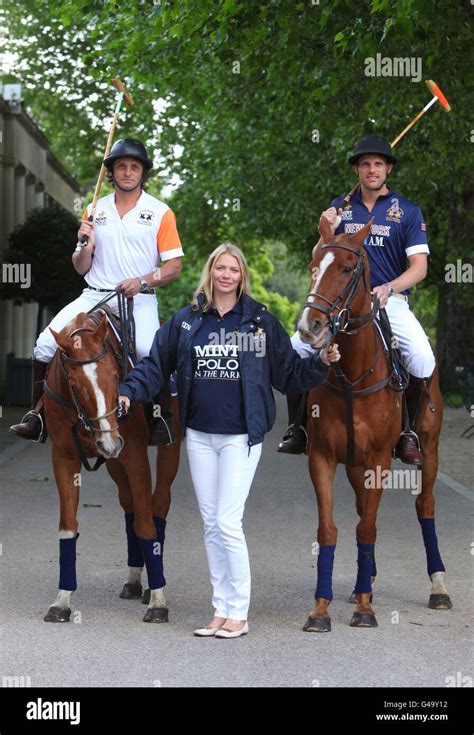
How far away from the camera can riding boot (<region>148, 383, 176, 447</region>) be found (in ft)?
25.9

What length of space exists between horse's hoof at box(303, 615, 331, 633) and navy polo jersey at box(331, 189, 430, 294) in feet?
7.07

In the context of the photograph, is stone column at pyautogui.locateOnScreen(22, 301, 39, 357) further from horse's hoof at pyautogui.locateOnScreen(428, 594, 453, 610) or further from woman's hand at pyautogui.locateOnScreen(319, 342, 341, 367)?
woman's hand at pyautogui.locateOnScreen(319, 342, 341, 367)

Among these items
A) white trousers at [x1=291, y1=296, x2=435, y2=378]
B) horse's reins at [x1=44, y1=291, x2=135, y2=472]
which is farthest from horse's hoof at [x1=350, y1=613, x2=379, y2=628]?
horse's reins at [x1=44, y1=291, x2=135, y2=472]

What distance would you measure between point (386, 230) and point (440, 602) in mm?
2409

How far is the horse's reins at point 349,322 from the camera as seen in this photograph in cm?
700

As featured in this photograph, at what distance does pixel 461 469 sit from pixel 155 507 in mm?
9121

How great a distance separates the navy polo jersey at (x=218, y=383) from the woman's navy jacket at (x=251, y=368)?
48 millimetres

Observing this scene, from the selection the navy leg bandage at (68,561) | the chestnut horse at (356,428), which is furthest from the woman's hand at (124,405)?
the chestnut horse at (356,428)

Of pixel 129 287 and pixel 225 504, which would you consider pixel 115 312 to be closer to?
pixel 129 287

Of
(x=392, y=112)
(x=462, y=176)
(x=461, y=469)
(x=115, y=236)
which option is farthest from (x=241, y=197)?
(x=115, y=236)

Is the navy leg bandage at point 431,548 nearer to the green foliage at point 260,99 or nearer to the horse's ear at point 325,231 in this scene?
the horse's ear at point 325,231
